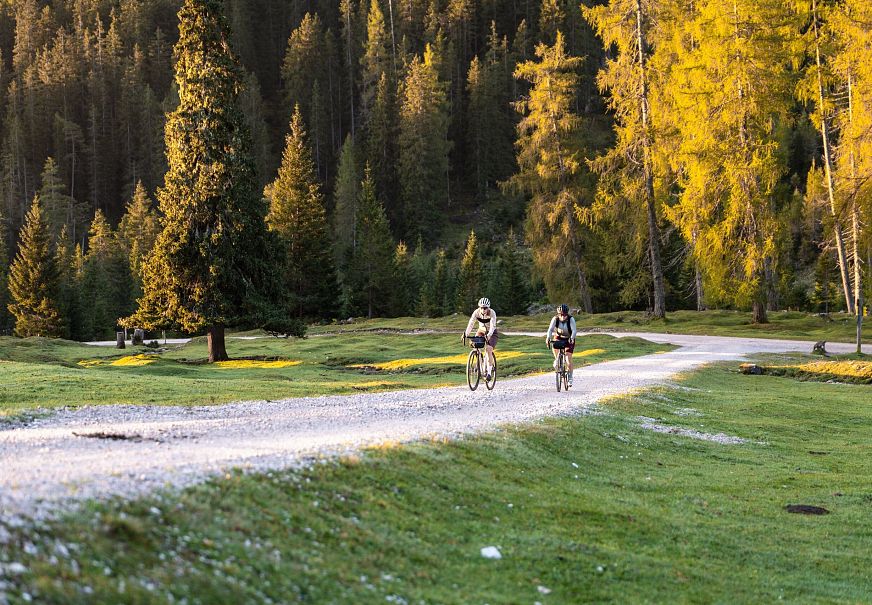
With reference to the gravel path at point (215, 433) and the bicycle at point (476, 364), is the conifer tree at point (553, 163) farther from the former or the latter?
the bicycle at point (476, 364)

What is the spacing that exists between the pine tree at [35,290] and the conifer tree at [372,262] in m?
25.8

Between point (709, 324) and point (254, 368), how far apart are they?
27293 mm

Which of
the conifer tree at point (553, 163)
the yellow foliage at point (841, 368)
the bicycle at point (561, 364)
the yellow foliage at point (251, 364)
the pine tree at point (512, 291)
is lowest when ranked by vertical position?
the yellow foliage at point (841, 368)

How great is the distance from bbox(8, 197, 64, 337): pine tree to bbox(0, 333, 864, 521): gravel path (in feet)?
181

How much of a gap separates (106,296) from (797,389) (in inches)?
2766

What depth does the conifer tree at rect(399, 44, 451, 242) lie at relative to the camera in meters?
95.8

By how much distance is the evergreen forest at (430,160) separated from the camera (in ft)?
111

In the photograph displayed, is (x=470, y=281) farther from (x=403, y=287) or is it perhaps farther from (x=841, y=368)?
(x=841, y=368)

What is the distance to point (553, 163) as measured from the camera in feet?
168

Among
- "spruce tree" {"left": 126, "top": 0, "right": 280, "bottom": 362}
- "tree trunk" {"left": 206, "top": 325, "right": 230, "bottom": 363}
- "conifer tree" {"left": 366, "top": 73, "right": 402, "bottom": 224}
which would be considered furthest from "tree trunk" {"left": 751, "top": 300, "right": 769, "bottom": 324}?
"conifer tree" {"left": 366, "top": 73, "right": 402, "bottom": 224}

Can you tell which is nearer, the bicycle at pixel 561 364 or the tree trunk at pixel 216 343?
the bicycle at pixel 561 364

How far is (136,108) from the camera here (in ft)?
405

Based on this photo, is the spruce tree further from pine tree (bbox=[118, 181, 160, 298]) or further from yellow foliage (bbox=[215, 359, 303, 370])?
pine tree (bbox=[118, 181, 160, 298])

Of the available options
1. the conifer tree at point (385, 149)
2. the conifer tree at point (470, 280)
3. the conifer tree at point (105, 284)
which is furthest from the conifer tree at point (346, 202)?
the conifer tree at point (105, 284)
